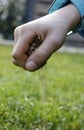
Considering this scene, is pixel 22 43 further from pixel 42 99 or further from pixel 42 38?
pixel 42 99

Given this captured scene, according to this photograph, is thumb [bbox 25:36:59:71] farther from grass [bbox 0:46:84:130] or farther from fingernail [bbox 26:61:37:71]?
grass [bbox 0:46:84:130]

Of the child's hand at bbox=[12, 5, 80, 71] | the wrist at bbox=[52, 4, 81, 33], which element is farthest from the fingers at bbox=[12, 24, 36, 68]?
the wrist at bbox=[52, 4, 81, 33]

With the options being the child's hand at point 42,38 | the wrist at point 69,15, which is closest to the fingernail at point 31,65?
the child's hand at point 42,38

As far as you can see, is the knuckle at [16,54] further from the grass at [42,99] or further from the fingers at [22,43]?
the grass at [42,99]

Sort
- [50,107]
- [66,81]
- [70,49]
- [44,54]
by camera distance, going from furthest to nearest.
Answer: [70,49]
[66,81]
[50,107]
[44,54]

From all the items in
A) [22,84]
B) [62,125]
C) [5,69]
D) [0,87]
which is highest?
[62,125]

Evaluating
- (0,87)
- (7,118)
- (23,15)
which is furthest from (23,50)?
(23,15)

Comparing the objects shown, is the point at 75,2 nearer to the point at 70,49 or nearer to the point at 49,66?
the point at 49,66
